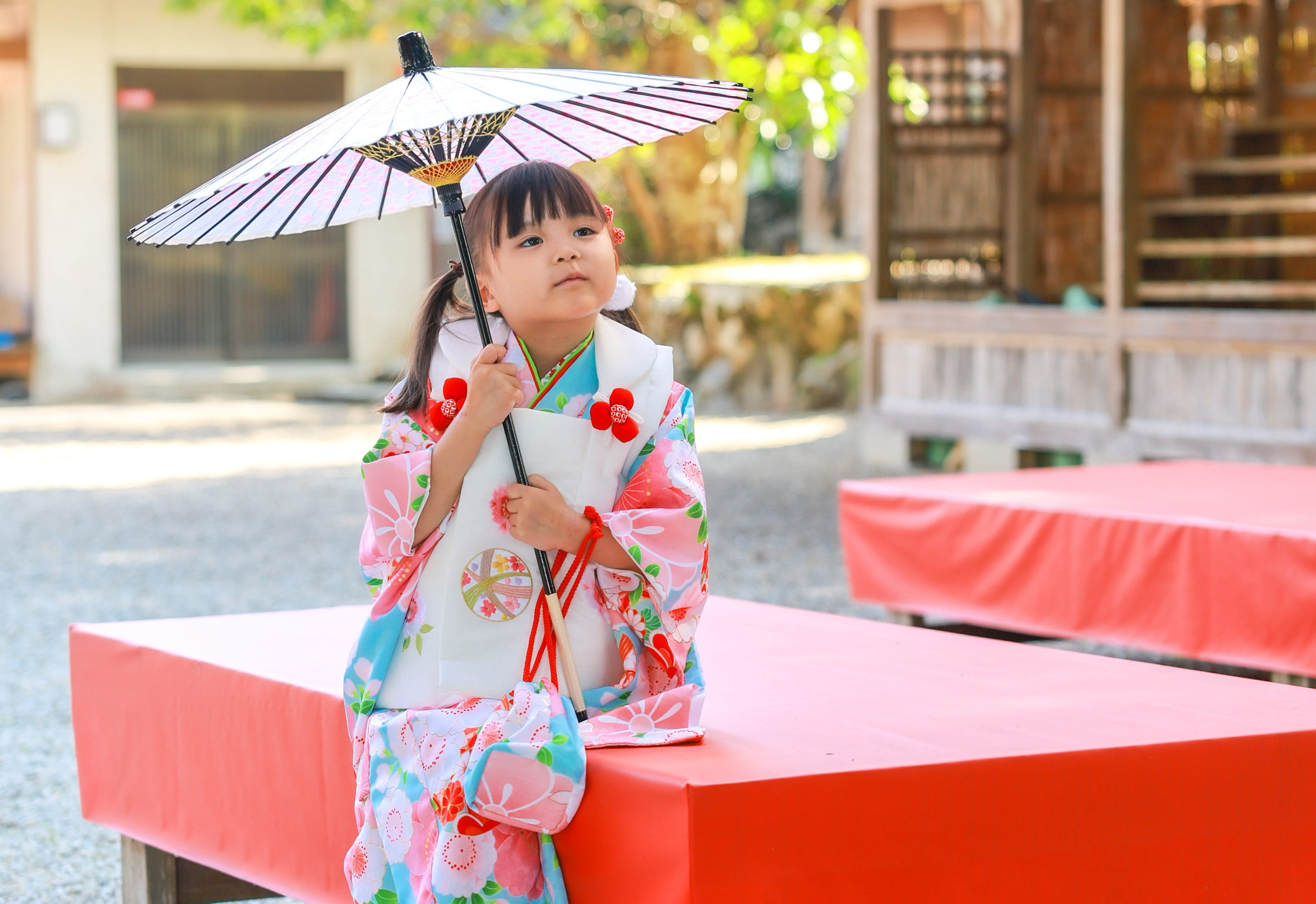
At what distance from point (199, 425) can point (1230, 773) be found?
10790 mm

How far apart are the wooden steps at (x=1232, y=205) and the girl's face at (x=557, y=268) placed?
278 inches

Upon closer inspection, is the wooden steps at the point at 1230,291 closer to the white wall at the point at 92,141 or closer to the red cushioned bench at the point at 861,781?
the red cushioned bench at the point at 861,781

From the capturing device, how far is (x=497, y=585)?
2.17m

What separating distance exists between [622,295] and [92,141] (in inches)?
501

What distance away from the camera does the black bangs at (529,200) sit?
217 centimetres

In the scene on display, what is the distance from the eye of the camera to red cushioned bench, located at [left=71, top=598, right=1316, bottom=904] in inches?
76.9

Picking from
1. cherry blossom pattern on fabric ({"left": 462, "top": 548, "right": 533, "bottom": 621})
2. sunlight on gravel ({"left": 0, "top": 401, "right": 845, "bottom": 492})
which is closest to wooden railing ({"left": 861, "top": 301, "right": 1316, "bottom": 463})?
sunlight on gravel ({"left": 0, "top": 401, "right": 845, "bottom": 492})

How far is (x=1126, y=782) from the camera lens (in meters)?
2.09

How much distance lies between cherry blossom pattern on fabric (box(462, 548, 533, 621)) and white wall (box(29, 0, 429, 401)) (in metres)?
12.2

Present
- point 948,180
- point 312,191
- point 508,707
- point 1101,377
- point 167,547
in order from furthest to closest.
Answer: point 948,180
point 1101,377
point 167,547
point 312,191
point 508,707

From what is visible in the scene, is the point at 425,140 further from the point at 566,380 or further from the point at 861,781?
the point at 861,781

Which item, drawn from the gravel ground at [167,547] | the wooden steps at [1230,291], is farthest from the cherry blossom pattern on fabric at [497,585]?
the wooden steps at [1230,291]

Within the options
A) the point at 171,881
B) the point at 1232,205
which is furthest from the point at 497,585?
the point at 1232,205

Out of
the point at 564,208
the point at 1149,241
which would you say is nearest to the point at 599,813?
the point at 564,208
